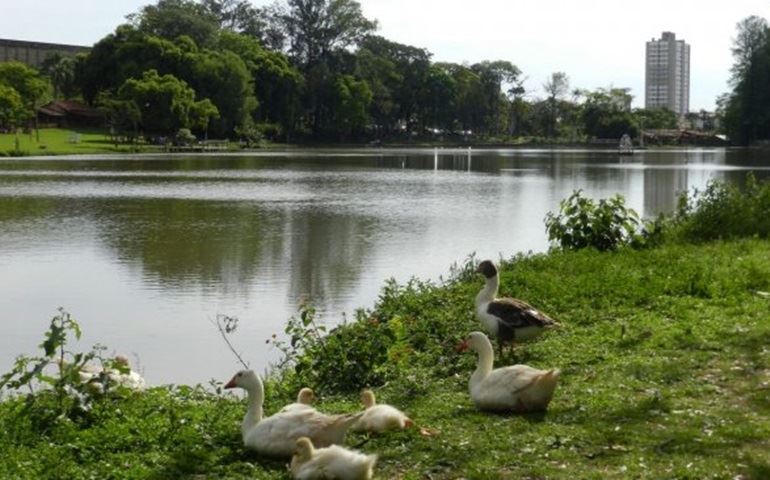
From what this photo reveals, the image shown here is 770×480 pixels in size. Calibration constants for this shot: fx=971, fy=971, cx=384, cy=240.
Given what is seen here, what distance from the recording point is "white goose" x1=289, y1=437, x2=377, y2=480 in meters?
5.36

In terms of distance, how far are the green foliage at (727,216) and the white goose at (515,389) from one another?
9855 mm

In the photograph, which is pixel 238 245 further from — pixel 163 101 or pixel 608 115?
pixel 608 115

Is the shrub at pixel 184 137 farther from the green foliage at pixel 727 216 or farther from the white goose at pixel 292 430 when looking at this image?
the white goose at pixel 292 430

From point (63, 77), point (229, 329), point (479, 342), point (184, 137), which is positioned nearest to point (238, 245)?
point (229, 329)

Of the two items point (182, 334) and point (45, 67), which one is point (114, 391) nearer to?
point (182, 334)

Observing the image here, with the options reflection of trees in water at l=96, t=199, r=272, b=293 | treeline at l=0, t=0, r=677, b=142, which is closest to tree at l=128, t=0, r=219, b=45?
treeline at l=0, t=0, r=677, b=142

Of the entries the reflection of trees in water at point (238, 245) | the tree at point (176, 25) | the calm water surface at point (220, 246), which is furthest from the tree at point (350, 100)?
the reflection of trees in water at point (238, 245)

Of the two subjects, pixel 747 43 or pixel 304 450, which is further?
pixel 747 43

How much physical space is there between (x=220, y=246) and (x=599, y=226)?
8551 millimetres

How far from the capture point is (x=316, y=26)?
108m

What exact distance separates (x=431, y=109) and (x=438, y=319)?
11040 centimetres

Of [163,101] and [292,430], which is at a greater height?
[163,101]

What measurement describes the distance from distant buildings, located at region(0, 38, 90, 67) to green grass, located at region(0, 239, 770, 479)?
12832 cm

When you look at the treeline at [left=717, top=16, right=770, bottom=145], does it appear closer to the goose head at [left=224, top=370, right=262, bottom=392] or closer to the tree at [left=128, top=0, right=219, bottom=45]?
the tree at [left=128, top=0, right=219, bottom=45]
